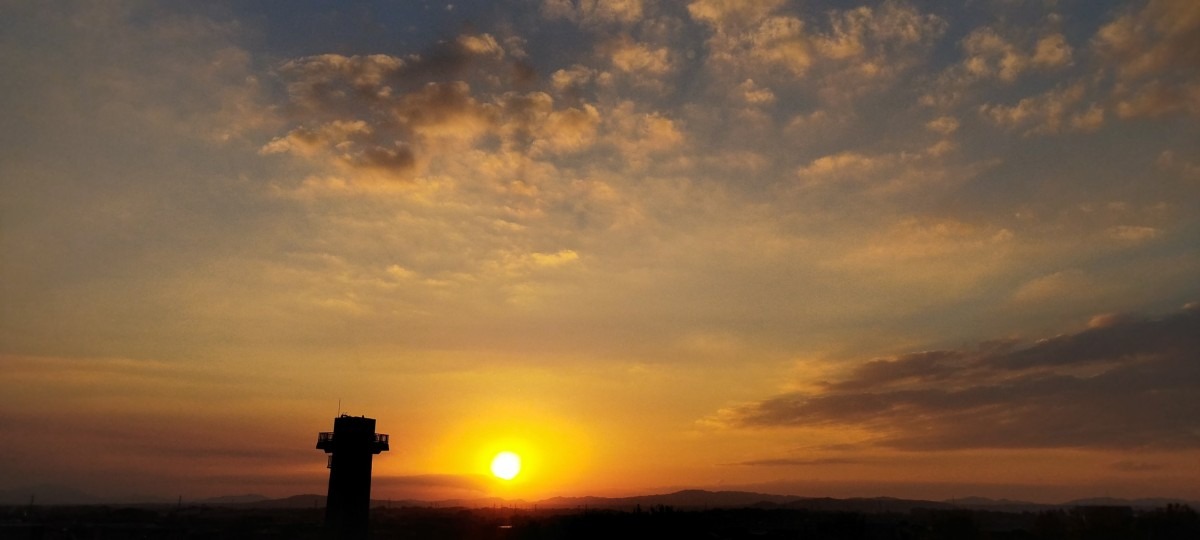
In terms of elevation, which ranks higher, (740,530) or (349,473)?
(349,473)

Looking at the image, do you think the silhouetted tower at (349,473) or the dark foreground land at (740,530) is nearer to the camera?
the silhouetted tower at (349,473)

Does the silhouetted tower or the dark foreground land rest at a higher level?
the silhouetted tower

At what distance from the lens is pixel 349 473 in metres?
62.4

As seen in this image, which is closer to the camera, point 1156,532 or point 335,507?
point 335,507

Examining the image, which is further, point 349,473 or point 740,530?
point 740,530

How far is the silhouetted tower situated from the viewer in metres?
60.3

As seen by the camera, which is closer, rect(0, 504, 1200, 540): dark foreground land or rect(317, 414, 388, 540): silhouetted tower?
rect(317, 414, 388, 540): silhouetted tower

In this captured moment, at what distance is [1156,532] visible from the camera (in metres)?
76.7

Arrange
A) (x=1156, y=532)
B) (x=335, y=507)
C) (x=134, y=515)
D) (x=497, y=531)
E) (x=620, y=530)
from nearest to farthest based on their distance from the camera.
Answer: (x=335, y=507) → (x=1156, y=532) → (x=620, y=530) → (x=497, y=531) → (x=134, y=515)

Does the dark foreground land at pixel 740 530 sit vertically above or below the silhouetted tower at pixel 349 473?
below

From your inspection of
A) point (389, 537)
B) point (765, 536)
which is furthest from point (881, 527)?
point (389, 537)

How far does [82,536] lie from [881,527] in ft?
295

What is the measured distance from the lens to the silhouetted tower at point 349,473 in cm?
6034

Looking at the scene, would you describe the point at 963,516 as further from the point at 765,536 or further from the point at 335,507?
the point at 335,507
